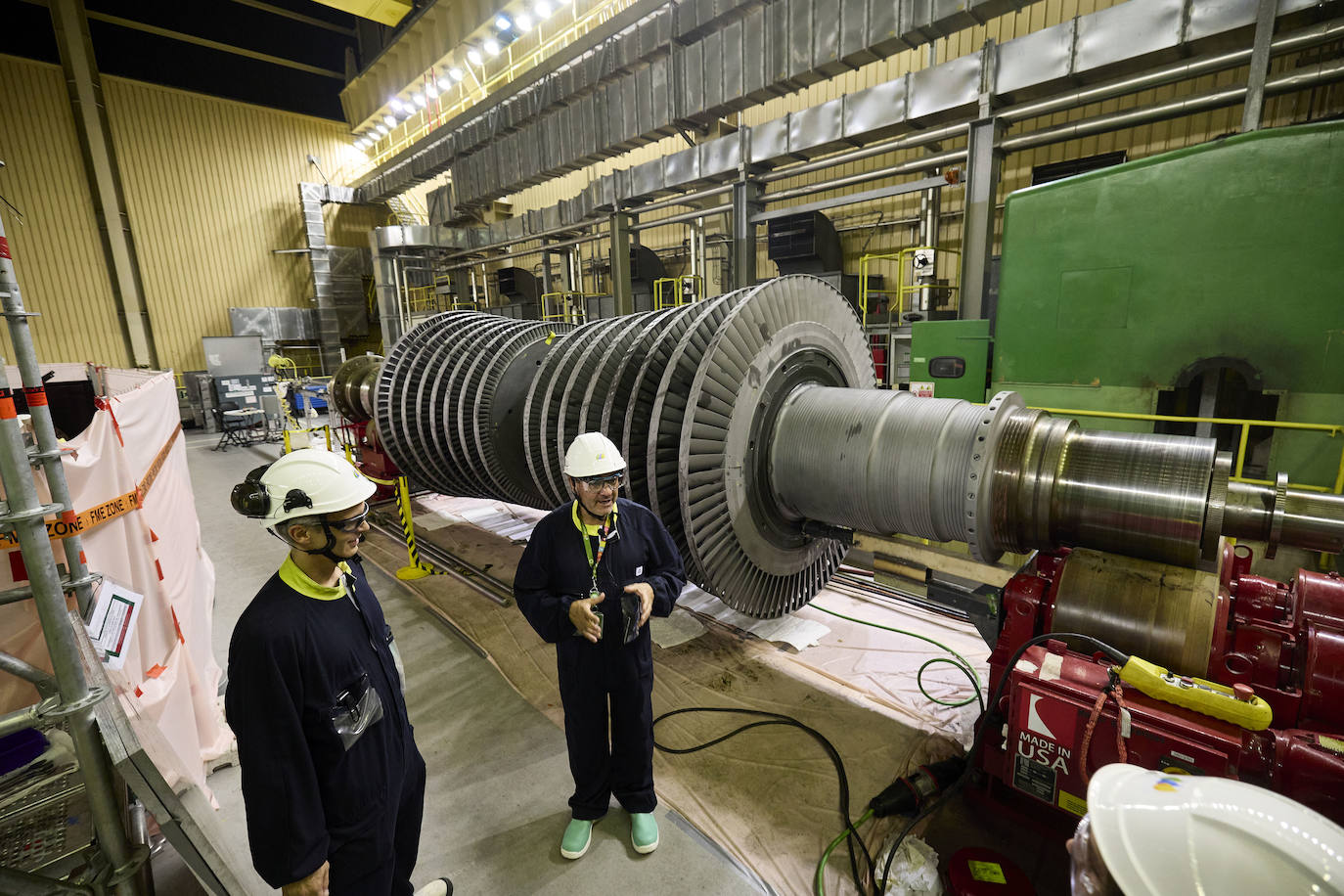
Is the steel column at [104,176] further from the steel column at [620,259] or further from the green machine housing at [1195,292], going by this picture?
the green machine housing at [1195,292]

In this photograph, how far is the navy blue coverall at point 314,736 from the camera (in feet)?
4.22

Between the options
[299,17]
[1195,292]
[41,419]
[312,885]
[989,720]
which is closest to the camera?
[312,885]

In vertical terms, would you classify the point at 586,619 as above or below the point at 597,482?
below

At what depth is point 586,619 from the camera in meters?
1.95

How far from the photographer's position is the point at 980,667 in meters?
3.20

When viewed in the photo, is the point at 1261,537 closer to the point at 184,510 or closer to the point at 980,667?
the point at 980,667

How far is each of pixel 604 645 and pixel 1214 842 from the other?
5.42 ft

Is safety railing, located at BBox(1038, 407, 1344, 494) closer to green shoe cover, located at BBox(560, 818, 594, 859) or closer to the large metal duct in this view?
the large metal duct

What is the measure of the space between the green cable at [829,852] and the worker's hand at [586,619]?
1.13 metres

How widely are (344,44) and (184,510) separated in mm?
18832

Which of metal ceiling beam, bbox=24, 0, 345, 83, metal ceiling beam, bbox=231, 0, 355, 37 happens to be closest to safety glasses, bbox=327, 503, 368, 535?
metal ceiling beam, bbox=24, 0, 345, 83

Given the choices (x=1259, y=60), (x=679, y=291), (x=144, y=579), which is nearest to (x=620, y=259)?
(x=679, y=291)

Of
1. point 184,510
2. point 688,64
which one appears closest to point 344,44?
point 688,64

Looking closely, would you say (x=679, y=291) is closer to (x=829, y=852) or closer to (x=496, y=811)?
(x=496, y=811)
